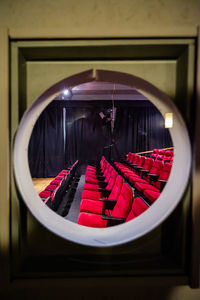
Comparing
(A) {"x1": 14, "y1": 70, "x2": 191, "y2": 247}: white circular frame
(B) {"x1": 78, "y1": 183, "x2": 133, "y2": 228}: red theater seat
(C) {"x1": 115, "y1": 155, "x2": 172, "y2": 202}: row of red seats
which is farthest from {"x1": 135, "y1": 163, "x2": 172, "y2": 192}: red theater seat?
(A) {"x1": 14, "y1": 70, "x2": 191, "y2": 247}: white circular frame

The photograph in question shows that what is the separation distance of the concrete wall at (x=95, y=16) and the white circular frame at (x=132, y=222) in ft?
0.57

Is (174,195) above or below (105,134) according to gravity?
below

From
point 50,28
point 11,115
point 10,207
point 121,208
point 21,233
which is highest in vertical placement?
point 50,28

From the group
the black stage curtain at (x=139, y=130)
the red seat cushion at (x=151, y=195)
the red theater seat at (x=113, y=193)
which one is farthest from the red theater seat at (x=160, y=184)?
the black stage curtain at (x=139, y=130)

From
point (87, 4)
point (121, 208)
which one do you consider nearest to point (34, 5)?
point (87, 4)

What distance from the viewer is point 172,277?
3.21ft

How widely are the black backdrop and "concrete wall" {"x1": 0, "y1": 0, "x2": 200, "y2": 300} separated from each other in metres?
7.82

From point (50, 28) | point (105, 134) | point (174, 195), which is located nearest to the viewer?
point (50, 28)

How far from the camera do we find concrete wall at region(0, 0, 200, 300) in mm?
911

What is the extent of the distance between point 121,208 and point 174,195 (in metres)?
1.45

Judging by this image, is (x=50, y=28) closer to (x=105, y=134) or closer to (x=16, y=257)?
(x=16, y=257)

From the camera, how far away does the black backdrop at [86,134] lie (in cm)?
881

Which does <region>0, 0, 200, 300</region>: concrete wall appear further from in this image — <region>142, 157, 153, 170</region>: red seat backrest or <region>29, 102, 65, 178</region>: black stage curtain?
<region>29, 102, 65, 178</region>: black stage curtain

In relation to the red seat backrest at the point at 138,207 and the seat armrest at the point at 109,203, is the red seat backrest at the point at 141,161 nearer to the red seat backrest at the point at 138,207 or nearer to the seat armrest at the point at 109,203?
the seat armrest at the point at 109,203
